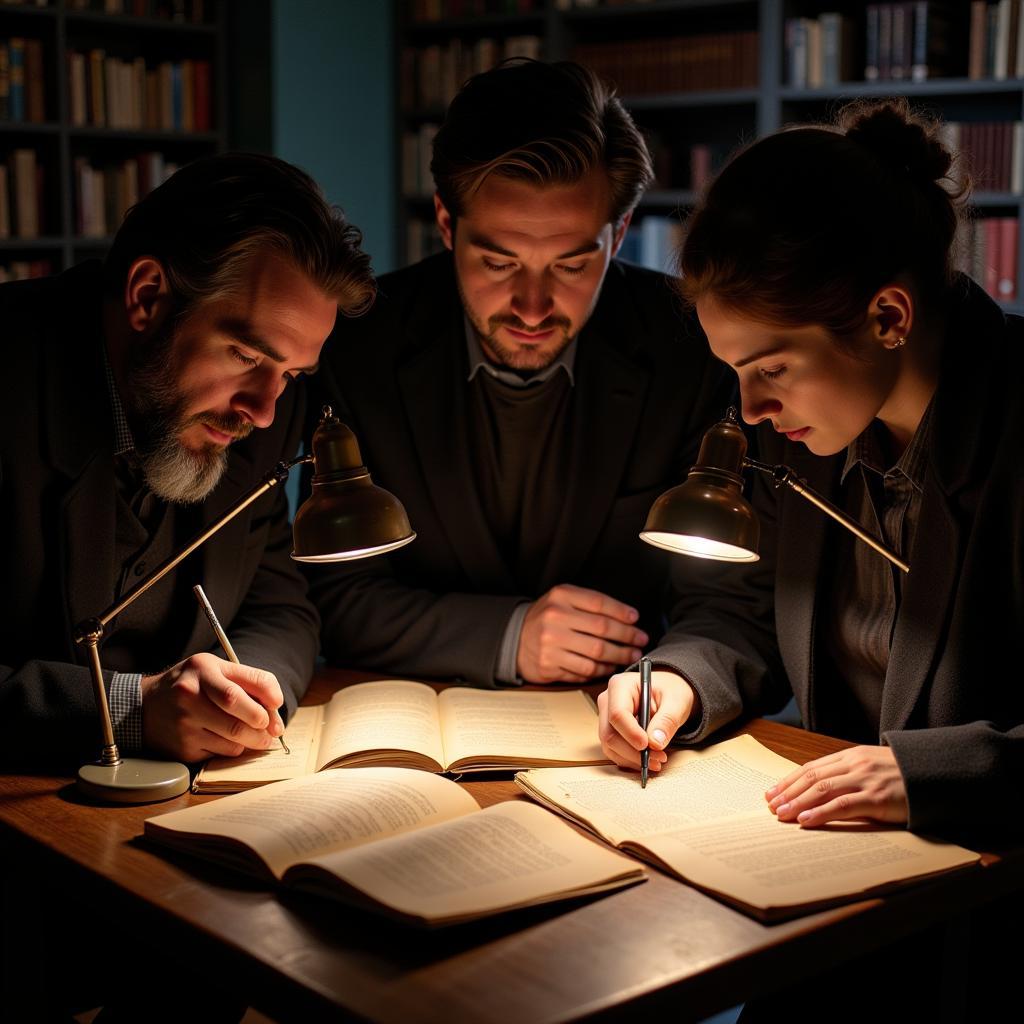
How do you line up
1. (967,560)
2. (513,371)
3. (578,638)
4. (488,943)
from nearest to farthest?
(488,943), (967,560), (578,638), (513,371)

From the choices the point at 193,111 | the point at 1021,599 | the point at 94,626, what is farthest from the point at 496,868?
the point at 193,111

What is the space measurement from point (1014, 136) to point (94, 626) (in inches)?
160

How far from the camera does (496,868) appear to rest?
1.34 meters

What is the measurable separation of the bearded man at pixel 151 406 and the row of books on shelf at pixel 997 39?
3.41m

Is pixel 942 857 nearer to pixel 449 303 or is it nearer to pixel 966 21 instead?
pixel 449 303

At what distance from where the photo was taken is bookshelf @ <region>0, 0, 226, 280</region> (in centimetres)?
499

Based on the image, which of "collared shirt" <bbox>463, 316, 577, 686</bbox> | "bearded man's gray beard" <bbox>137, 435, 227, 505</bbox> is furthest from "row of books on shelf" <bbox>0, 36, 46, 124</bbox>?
"bearded man's gray beard" <bbox>137, 435, 227, 505</bbox>

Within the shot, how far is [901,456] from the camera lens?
73.5 inches

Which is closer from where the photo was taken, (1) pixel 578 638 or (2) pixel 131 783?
(2) pixel 131 783

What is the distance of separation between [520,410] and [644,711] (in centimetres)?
78

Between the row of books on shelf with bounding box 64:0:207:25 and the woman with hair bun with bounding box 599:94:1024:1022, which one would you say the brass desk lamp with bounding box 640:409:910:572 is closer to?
the woman with hair bun with bounding box 599:94:1024:1022

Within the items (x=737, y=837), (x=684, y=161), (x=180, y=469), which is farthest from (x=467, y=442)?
(x=684, y=161)

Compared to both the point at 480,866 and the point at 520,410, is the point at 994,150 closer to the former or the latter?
the point at 520,410

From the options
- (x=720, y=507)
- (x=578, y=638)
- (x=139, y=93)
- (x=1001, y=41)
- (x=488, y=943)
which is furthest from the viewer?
(x=139, y=93)
